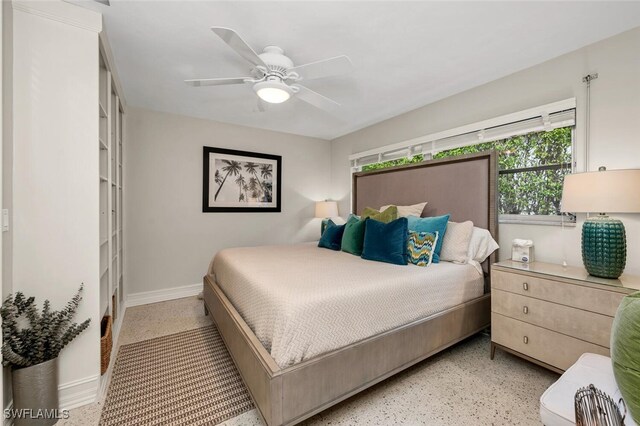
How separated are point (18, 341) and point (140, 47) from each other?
214 cm

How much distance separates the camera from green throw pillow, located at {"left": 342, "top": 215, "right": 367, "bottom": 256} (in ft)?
9.11

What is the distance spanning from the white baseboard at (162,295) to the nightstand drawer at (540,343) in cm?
360

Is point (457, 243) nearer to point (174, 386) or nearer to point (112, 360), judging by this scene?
point (174, 386)

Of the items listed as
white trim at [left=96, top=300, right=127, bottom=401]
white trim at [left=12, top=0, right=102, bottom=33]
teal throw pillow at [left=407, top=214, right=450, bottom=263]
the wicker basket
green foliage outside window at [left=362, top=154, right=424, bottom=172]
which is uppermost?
white trim at [left=12, top=0, right=102, bottom=33]

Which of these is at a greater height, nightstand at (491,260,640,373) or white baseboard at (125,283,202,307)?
nightstand at (491,260,640,373)

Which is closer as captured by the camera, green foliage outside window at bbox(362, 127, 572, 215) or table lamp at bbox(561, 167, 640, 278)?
table lamp at bbox(561, 167, 640, 278)

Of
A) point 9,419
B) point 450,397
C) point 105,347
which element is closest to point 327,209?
point 450,397

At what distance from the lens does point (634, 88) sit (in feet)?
6.21

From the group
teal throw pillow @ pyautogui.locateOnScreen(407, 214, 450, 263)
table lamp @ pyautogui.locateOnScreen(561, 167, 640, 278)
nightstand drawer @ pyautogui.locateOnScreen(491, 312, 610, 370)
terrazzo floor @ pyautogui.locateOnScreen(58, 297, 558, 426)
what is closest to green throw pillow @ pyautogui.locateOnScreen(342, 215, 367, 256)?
teal throw pillow @ pyautogui.locateOnScreen(407, 214, 450, 263)

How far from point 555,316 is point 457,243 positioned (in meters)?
0.84

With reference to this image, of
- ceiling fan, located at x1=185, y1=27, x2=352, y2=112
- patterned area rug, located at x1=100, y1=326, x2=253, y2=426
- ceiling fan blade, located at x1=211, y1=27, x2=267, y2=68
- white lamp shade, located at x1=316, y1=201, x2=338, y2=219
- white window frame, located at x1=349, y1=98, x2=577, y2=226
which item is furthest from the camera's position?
white lamp shade, located at x1=316, y1=201, x2=338, y2=219

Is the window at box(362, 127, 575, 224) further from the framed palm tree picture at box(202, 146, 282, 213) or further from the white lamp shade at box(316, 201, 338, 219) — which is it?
the framed palm tree picture at box(202, 146, 282, 213)

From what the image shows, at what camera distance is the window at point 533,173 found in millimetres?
2307

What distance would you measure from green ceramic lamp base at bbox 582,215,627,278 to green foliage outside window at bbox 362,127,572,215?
1.84 feet
